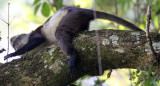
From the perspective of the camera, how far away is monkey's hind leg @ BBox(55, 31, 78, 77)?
319cm

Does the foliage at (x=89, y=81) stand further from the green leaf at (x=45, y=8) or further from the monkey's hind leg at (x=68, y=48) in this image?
the green leaf at (x=45, y=8)

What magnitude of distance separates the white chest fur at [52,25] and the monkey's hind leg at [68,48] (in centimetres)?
63

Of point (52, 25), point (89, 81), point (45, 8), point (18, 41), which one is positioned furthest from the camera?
point (18, 41)

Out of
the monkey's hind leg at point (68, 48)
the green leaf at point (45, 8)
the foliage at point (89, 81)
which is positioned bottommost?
the foliage at point (89, 81)

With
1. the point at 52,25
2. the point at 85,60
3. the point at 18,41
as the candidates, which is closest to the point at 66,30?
the point at 52,25

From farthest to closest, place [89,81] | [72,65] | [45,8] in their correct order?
[45,8]
[89,81]
[72,65]

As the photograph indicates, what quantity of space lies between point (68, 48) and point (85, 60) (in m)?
0.38

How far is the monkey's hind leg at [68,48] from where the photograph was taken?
10.5 ft

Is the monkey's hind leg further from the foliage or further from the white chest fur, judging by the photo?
the white chest fur

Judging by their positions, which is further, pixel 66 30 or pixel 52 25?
pixel 52 25

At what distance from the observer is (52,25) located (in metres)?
4.81

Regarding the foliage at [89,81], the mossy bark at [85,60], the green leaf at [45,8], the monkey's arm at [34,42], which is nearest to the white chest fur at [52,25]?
the monkey's arm at [34,42]

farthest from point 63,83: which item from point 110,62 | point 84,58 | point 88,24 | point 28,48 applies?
point 28,48

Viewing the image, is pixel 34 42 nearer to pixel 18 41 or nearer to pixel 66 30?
pixel 18 41
